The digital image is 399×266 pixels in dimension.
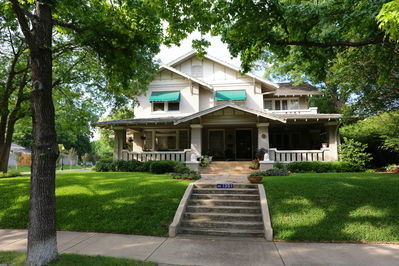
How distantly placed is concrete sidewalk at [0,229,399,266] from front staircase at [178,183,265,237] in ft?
1.52

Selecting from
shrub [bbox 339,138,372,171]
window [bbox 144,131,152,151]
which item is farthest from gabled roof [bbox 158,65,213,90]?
shrub [bbox 339,138,372,171]

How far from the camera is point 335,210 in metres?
7.18

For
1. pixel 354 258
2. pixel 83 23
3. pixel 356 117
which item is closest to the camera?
pixel 354 258

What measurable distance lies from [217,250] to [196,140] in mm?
10574

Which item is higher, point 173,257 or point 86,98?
point 86,98

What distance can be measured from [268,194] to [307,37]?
5879mm

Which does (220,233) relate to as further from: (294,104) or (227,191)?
(294,104)

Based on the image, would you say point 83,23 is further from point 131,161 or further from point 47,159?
point 131,161

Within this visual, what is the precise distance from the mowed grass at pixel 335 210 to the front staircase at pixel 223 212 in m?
0.61

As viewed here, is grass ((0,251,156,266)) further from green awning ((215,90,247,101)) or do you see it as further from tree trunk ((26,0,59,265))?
green awning ((215,90,247,101))

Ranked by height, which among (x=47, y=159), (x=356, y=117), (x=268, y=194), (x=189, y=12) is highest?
(x=189, y=12)

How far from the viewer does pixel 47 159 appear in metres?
4.59

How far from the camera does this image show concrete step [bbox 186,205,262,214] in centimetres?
767

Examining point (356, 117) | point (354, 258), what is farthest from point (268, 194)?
point (356, 117)
